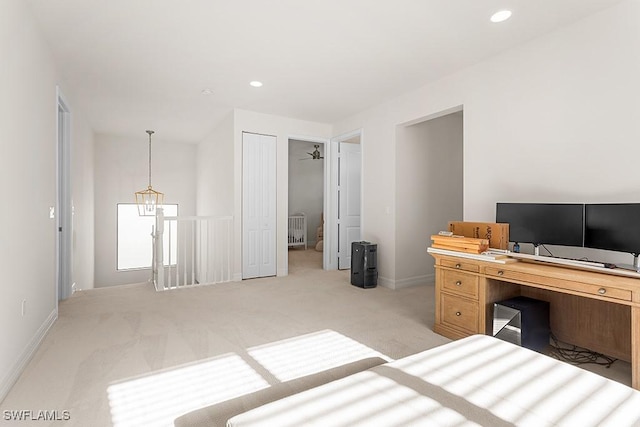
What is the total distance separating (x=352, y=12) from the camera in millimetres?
2742

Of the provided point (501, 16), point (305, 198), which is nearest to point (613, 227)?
point (501, 16)

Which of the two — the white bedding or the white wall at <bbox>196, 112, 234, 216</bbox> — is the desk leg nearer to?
the white bedding

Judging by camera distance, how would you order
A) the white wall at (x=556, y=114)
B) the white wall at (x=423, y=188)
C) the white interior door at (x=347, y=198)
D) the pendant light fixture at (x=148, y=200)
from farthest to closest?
the pendant light fixture at (x=148, y=200), the white interior door at (x=347, y=198), the white wall at (x=423, y=188), the white wall at (x=556, y=114)

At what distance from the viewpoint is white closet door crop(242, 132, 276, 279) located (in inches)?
215

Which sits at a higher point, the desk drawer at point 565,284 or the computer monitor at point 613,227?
the computer monitor at point 613,227

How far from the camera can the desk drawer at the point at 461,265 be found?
284 centimetres

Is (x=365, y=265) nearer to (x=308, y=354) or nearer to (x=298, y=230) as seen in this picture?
(x=308, y=354)

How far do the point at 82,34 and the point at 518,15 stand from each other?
12.7ft

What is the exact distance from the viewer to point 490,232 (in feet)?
9.80

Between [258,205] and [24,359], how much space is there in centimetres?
359

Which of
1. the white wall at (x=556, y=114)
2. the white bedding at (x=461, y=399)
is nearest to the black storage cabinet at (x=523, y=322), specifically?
the white wall at (x=556, y=114)

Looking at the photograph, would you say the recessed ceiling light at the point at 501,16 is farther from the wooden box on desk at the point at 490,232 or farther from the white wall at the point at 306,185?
the white wall at the point at 306,185

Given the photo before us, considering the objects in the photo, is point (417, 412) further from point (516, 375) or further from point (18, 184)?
point (18, 184)

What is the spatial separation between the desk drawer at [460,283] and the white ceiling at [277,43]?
2199 millimetres
